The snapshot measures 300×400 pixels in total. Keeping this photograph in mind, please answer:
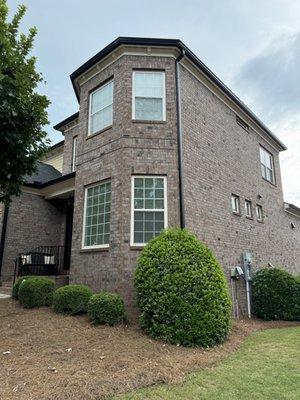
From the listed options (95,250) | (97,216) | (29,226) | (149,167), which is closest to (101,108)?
(149,167)

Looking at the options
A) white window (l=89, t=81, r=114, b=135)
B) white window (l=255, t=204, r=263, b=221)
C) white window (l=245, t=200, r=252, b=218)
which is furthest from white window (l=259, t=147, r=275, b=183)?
white window (l=89, t=81, r=114, b=135)

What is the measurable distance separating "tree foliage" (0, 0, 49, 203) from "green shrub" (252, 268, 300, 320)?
25.2ft

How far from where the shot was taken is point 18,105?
6.16 meters

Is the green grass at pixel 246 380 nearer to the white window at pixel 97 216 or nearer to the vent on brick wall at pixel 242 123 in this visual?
the white window at pixel 97 216

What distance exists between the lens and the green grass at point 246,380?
Answer: 12.6 feet

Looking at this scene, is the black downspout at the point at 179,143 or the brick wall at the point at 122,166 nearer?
the brick wall at the point at 122,166

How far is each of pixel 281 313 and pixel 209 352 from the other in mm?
5008

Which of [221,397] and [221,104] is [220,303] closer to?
[221,397]

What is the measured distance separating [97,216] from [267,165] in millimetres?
9537

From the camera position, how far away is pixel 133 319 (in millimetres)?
7375

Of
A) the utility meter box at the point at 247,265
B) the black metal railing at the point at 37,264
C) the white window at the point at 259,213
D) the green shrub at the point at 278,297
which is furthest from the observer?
the white window at the point at 259,213

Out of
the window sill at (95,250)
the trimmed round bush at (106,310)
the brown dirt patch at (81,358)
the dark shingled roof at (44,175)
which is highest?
the dark shingled roof at (44,175)

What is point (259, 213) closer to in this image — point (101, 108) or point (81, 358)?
point (101, 108)

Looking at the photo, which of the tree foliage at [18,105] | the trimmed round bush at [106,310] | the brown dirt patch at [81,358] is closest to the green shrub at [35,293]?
the brown dirt patch at [81,358]
